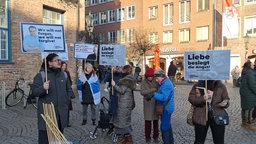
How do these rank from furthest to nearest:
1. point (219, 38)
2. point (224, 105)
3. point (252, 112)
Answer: point (219, 38)
point (252, 112)
point (224, 105)

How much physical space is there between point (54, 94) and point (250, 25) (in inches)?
1274

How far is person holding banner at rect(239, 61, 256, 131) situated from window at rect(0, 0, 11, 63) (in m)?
10.3

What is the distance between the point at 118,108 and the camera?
21.2ft

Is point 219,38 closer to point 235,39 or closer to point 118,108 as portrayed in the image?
point 235,39

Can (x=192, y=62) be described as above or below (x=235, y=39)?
below

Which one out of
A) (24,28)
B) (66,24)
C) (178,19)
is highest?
(178,19)

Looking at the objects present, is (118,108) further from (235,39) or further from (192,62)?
(235,39)

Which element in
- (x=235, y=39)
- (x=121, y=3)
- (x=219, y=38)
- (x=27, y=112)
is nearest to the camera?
(x=27, y=112)

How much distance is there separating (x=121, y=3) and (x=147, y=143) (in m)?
44.8

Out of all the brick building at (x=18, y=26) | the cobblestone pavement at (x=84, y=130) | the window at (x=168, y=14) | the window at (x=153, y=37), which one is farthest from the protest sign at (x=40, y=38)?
the window at (x=168, y=14)

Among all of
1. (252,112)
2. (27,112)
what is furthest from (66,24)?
(252,112)

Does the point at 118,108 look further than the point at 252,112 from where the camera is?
No

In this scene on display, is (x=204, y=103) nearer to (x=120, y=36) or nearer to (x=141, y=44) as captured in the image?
(x=141, y=44)

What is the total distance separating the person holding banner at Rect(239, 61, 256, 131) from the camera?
838cm
